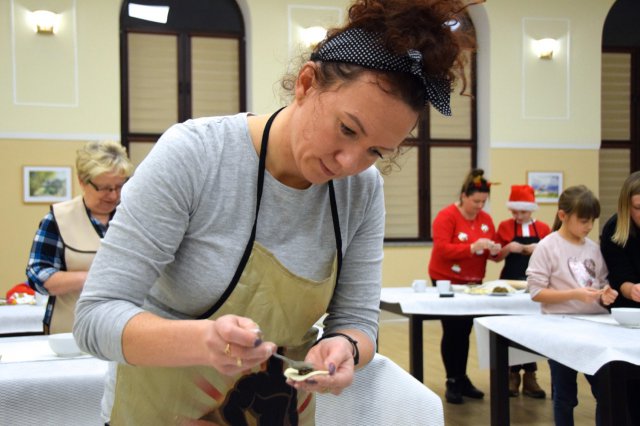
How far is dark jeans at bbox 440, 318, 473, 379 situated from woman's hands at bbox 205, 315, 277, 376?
3994 mm

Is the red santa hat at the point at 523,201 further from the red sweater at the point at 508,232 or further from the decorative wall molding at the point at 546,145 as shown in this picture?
the decorative wall molding at the point at 546,145

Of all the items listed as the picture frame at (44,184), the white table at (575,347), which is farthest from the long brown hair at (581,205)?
the picture frame at (44,184)

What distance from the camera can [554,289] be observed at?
338cm

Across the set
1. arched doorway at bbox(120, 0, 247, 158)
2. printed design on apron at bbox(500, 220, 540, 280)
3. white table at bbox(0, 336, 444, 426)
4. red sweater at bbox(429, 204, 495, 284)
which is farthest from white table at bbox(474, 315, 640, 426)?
arched doorway at bbox(120, 0, 247, 158)

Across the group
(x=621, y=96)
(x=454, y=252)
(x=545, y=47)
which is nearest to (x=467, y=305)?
(x=454, y=252)

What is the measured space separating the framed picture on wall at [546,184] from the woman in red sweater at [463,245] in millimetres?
3572

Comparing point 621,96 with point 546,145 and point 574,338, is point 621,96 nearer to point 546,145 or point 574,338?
point 546,145

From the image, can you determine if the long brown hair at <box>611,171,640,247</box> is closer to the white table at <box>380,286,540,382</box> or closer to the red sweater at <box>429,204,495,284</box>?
the white table at <box>380,286,540,382</box>

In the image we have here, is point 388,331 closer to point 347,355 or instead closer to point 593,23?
point 593,23

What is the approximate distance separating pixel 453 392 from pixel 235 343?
13.1 ft

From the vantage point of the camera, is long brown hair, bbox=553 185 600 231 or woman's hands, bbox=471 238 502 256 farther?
woman's hands, bbox=471 238 502 256

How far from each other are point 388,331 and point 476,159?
2.56 meters

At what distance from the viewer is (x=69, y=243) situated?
2.73m

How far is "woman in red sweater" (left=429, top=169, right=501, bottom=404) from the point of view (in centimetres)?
490
